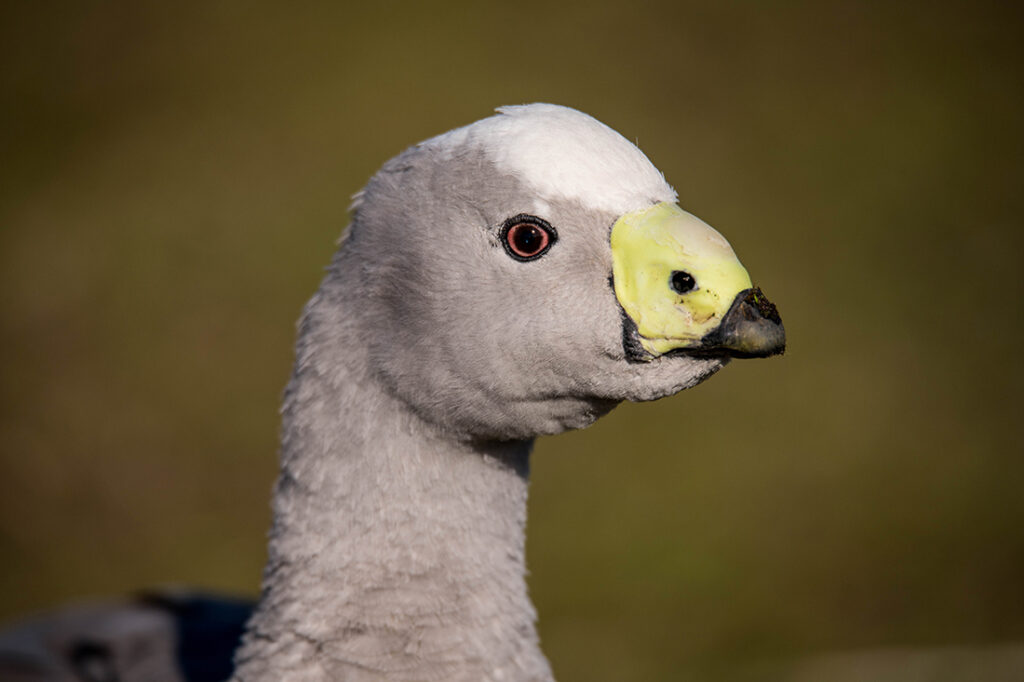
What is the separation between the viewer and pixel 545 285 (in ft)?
5.28

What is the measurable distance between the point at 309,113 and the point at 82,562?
13.8ft

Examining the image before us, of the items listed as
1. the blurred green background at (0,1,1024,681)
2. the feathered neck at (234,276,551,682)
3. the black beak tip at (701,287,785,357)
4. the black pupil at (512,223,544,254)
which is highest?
the blurred green background at (0,1,1024,681)

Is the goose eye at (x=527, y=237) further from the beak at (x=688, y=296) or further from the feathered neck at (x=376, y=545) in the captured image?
the feathered neck at (x=376, y=545)

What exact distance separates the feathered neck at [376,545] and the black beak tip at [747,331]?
0.54 metres

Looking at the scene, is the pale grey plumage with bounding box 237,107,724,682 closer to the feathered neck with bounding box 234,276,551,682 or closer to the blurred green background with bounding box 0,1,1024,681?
the feathered neck with bounding box 234,276,551,682

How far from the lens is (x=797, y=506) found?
5238mm

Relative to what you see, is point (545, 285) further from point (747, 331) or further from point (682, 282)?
point (747, 331)

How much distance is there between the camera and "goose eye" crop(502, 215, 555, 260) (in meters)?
1.61

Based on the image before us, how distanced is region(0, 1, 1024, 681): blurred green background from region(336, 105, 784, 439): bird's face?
9.50ft

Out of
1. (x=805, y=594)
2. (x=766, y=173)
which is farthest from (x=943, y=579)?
(x=766, y=173)

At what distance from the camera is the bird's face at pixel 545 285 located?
5.04 ft

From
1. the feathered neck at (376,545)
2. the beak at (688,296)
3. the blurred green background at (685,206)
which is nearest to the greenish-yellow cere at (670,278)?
the beak at (688,296)

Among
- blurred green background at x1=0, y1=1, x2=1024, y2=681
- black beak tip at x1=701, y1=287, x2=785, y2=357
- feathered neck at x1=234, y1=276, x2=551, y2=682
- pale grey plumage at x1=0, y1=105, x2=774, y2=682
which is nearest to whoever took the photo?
black beak tip at x1=701, y1=287, x2=785, y2=357

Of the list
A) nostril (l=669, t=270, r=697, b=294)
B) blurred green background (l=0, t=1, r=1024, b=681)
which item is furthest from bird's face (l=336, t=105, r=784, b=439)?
blurred green background (l=0, t=1, r=1024, b=681)
